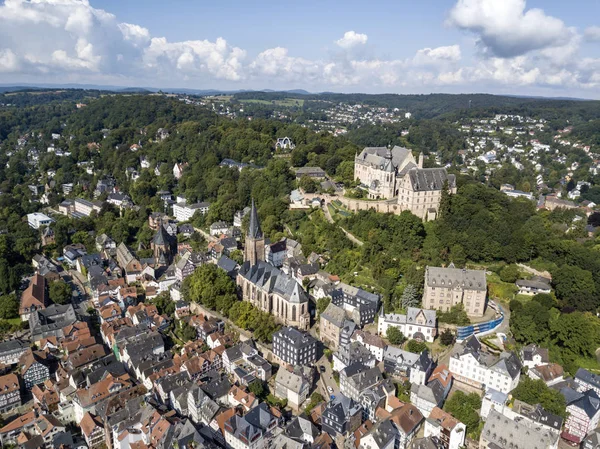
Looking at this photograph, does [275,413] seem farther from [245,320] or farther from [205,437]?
[245,320]

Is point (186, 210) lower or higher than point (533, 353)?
lower

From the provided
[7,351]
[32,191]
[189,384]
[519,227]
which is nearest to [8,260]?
[7,351]

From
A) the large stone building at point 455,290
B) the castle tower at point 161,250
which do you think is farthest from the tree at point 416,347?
the castle tower at point 161,250

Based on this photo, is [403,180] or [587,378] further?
[403,180]

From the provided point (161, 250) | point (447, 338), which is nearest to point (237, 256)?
point (161, 250)

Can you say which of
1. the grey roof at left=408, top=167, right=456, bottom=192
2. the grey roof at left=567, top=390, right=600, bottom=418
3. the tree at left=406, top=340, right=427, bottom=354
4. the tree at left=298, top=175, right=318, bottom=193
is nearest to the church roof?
the tree at left=298, top=175, right=318, bottom=193

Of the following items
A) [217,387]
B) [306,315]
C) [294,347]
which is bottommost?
[217,387]

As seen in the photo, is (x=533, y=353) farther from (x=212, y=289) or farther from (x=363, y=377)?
(x=212, y=289)
